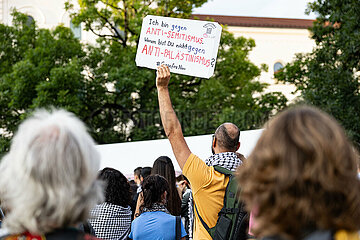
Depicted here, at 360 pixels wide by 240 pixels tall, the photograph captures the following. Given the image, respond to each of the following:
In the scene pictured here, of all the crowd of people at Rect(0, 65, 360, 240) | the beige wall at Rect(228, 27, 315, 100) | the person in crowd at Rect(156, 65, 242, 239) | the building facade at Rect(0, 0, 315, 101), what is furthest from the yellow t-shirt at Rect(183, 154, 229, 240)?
the beige wall at Rect(228, 27, 315, 100)

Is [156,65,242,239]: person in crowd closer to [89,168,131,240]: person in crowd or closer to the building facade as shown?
[89,168,131,240]: person in crowd

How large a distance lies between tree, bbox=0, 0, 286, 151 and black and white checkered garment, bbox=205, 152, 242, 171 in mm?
14556

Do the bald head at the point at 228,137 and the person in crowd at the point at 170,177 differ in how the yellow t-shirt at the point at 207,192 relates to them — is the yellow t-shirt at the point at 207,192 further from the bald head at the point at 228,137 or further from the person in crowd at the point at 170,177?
the person in crowd at the point at 170,177

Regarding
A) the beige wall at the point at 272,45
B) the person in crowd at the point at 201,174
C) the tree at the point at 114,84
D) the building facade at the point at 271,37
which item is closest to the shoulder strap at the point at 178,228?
the person in crowd at the point at 201,174

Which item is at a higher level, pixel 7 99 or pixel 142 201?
pixel 7 99

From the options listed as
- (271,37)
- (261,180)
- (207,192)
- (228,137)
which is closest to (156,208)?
(207,192)

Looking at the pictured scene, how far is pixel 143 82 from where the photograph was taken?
61.6ft

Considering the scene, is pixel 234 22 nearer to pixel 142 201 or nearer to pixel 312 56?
pixel 312 56

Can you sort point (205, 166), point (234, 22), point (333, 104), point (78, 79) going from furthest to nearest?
1. point (234, 22)
2. point (78, 79)
3. point (333, 104)
4. point (205, 166)

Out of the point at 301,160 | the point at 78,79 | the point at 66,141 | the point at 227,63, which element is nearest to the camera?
the point at 301,160

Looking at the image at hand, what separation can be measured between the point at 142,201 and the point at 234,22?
39.6m

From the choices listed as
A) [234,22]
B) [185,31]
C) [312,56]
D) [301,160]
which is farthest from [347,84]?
[234,22]

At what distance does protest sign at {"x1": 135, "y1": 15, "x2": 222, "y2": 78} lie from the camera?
416 cm

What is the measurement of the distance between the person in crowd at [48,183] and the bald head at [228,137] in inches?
75.1
